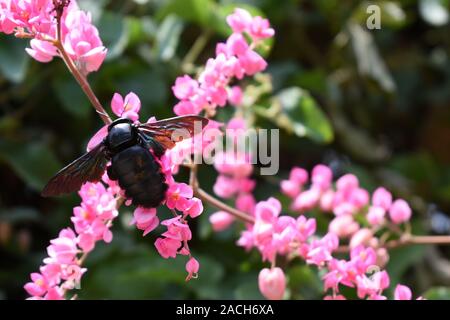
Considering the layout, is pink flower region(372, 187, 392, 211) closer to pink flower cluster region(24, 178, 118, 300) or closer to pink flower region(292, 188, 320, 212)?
pink flower region(292, 188, 320, 212)

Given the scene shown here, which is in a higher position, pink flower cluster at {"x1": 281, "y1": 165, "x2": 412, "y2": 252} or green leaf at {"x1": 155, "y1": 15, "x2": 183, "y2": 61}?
green leaf at {"x1": 155, "y1": 15, "x2": 183, "y2": 61}

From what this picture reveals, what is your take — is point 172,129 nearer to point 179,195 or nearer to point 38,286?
point 179,195

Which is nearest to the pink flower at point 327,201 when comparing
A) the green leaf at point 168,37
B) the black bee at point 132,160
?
the green leaf at point 168,37

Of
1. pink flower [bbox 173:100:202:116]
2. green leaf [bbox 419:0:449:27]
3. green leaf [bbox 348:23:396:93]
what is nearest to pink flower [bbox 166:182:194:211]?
pink flower [bbox 173:100:202:116]

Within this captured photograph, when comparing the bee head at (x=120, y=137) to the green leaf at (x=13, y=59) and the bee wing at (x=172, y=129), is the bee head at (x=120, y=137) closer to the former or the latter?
the bee wing at (x=172, y=129)

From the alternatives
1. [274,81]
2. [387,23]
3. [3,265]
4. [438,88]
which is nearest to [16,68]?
[3,265]
